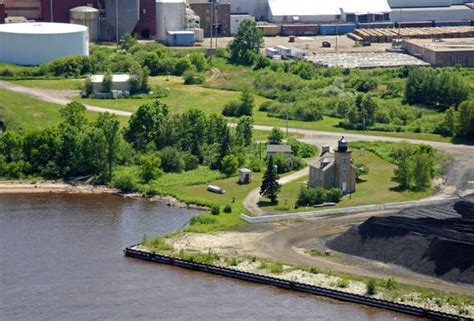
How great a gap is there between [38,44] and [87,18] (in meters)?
11.3

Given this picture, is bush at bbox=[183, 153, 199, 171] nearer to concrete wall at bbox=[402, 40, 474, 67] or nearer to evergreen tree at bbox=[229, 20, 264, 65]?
evergreen tree at bbox=[229, 20, 264, 65]

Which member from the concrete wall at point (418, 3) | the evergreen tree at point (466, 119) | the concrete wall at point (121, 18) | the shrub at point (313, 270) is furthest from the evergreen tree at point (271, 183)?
the concrete wall at point (418, 3)

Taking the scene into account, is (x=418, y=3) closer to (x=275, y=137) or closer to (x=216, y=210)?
(x=275, y=137)

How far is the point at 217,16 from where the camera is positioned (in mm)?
117312

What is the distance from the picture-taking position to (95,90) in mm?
88938

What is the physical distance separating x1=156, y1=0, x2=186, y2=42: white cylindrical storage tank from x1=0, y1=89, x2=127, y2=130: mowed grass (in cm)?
2789

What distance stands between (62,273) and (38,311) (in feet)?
16.0

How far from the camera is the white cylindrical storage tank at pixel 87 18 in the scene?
110 meters

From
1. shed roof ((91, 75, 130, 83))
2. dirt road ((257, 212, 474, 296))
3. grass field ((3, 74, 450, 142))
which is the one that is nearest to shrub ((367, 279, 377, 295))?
dirt road ((257, 212, 474, 296))

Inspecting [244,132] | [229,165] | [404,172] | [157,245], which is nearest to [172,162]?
[229,165]

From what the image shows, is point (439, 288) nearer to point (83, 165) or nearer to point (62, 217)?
point (62, 217)

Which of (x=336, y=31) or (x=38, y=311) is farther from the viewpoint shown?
(x=336, y=31)

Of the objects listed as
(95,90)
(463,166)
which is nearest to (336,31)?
(95,90)

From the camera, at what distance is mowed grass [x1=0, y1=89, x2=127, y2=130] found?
79.1 metres
